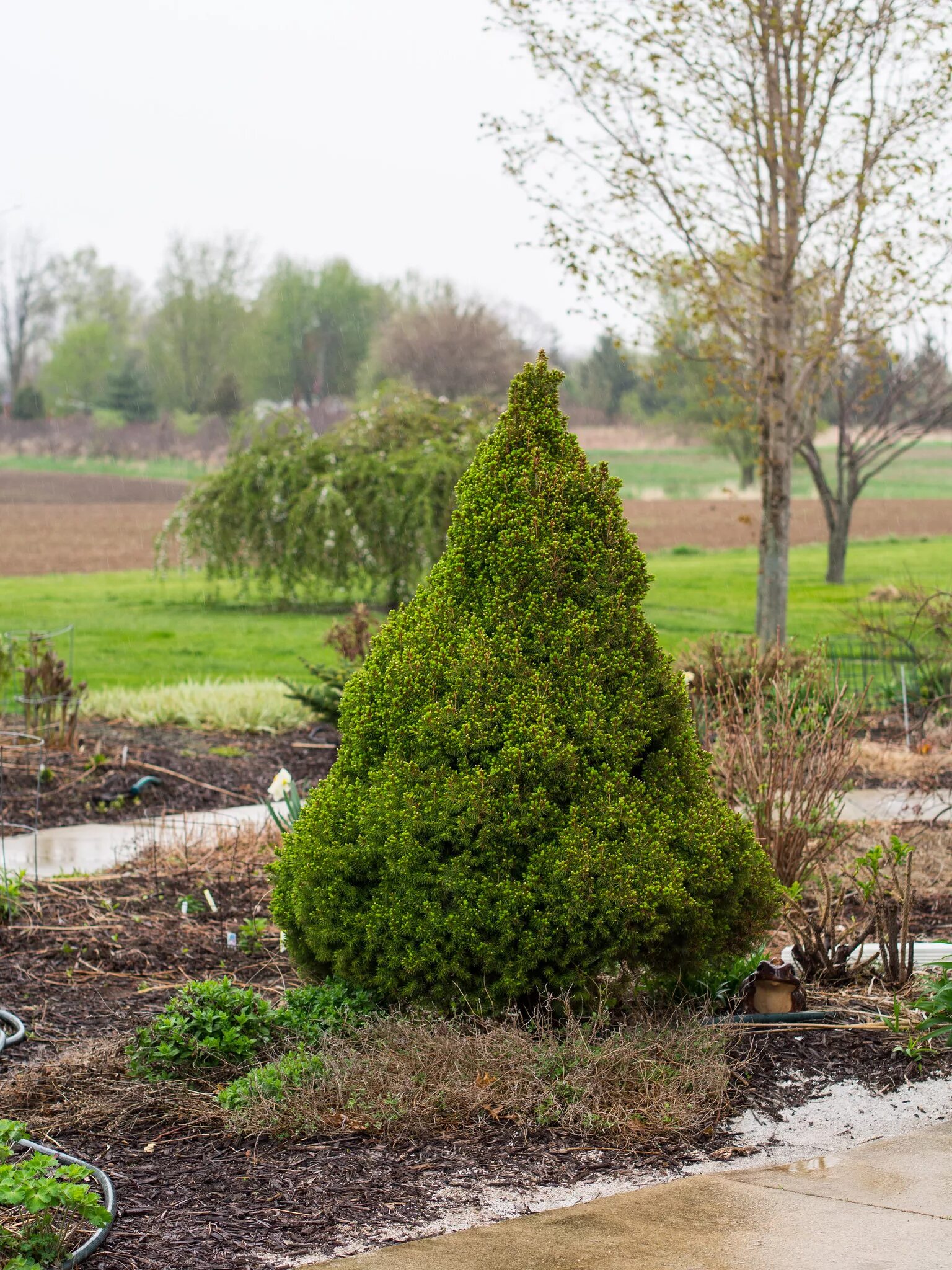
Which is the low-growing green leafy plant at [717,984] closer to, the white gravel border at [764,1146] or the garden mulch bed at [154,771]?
the white gravel border at [764,1146]

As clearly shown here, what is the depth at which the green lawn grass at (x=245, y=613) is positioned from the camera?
12.6 meters

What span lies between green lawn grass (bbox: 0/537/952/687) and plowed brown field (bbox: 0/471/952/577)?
866 millimetres

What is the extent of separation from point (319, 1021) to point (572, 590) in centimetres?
132

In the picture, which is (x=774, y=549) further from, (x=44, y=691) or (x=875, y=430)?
(x=875, y=430)

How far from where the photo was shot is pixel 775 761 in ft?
16.3

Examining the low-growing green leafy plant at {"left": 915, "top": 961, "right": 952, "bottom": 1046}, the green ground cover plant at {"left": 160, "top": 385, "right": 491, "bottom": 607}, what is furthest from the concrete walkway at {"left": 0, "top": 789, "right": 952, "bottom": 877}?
the green ground cover plant at {"left": 160, "top": 385, "right": 491, "bottom": 607}

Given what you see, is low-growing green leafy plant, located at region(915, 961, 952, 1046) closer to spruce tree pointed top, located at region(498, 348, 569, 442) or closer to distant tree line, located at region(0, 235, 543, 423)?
spruce tree pointed top, located at region(498, 348, 569, 442)

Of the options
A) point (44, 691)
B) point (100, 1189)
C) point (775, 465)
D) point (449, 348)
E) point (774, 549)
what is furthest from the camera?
point (449, 348)

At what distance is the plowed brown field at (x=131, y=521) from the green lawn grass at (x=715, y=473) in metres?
1.17

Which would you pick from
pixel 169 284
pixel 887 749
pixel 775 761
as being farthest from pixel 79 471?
pixel 775 761

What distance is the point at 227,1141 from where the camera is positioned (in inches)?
119

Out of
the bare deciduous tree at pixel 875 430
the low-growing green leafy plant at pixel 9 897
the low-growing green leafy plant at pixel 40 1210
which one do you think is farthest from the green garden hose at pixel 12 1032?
the bare deciduous tree at pixel 875 430

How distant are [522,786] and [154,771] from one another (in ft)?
15.0

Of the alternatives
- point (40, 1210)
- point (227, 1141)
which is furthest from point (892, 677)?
point (40, 1210)
